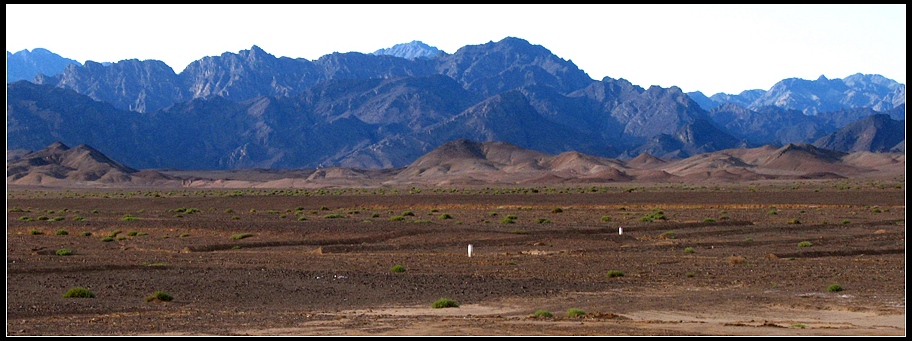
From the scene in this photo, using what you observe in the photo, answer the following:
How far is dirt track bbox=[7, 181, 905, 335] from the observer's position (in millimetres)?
19141

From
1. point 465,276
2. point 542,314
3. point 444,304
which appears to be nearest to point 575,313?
point 542,314

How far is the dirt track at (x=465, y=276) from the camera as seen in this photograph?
62.8 feet

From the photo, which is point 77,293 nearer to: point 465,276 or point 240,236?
point 465,276

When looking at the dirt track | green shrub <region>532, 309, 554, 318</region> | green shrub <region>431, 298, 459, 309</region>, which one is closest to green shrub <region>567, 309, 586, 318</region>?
the dirt track

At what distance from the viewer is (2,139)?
15719 millimetres

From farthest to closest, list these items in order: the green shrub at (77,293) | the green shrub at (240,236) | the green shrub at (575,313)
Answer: the green shrub at (240,236)
the green shrub at (77,293)
the green shrub at (575,313)

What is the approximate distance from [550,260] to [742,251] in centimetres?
671

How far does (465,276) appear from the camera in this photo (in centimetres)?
2811

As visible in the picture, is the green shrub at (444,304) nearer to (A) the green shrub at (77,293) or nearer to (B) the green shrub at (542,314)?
(B) the green shrub at (542,314)

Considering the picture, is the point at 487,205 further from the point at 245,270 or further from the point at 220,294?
the point at 220,294

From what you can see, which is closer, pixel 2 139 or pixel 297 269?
pixel 2 139

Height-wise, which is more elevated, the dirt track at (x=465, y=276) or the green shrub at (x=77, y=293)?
the green shrub at (x=77, y=293)

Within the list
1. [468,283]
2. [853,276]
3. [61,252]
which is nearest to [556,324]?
[468,283]

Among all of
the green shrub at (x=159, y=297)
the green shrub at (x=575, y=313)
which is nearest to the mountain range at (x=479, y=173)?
the green shrub at (x=159, y=297)
